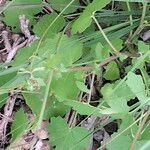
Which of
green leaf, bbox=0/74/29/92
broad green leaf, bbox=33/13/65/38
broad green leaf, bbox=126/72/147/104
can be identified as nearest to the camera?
broad green leaf, bbox=126/72/147/104

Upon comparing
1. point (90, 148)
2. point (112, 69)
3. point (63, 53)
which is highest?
point (63, 53)

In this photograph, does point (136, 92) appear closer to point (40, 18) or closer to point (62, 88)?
point (62, 88)

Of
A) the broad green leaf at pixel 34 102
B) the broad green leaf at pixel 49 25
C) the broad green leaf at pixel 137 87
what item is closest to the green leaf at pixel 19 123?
the broad green leaf at pixel 34 102

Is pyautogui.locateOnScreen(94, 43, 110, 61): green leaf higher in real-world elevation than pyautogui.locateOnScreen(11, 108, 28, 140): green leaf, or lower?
higher

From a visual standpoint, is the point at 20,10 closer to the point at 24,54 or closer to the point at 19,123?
the point at 24,54

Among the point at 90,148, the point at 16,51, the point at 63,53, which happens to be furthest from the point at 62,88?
the point at 16,51

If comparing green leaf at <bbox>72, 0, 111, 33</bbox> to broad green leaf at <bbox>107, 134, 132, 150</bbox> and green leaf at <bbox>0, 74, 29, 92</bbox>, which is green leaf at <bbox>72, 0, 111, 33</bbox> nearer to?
green leaf at <bbox>0, 74, 29, 92</bbox>

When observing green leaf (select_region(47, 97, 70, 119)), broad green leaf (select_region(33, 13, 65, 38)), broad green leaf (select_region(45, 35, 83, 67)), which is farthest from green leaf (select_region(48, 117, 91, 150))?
broad green leaf (select_region(33, 13, 65, 38))
